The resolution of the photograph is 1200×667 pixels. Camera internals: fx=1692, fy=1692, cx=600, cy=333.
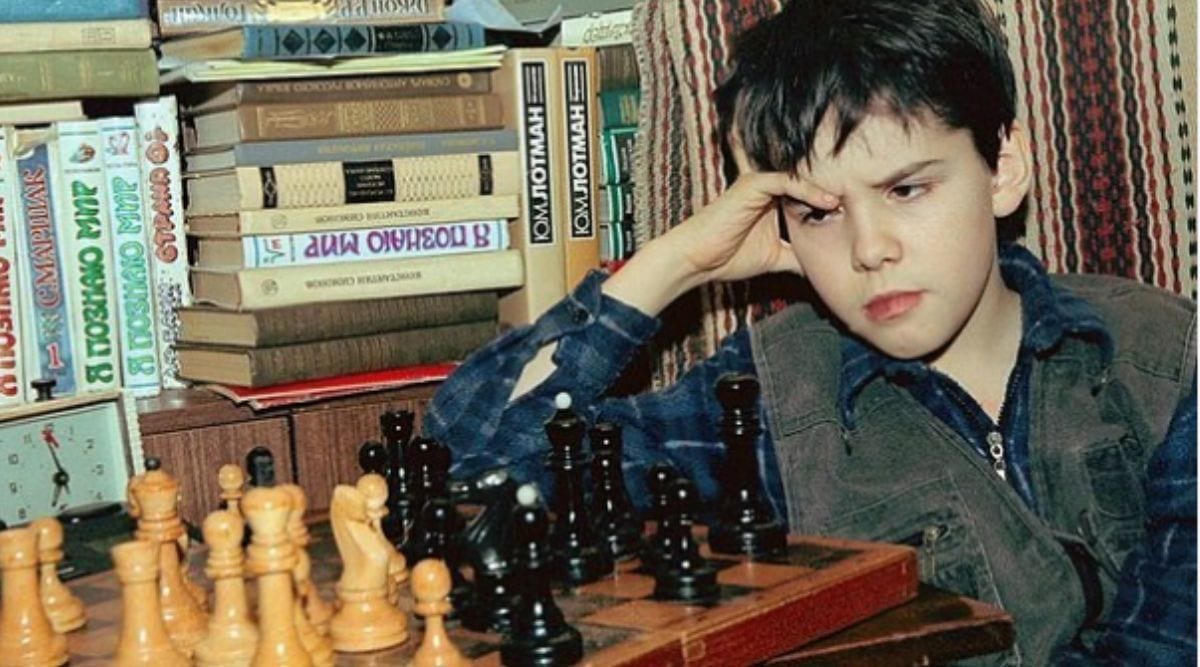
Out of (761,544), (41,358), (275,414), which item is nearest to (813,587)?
(761,544)

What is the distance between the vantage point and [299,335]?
191cm

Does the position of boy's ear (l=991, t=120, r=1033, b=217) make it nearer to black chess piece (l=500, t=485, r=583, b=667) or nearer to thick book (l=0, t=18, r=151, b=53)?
black chess piece (l=500, t=485, r=583, b=667)

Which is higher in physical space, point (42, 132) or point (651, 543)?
point (42, 132)

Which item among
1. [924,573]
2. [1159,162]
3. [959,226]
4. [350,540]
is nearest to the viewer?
[350,540]

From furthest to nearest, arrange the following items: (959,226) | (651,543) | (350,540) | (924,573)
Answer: (959,226) < (924,573) < (651,543) < (350,540)

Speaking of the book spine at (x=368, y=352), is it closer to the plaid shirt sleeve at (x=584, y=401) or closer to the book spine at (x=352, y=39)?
the plaid shirt sleeve at (x=584, y=401)

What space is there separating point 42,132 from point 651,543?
0.99 meters

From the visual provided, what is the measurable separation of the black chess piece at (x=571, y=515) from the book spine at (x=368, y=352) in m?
0.61

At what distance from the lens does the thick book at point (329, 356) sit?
1.89m

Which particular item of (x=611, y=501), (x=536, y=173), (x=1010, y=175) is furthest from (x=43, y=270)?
(x=1010, y=175)

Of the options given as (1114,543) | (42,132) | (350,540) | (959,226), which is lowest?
(1114,543)

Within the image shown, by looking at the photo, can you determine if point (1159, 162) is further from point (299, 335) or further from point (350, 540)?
point (350, 540)

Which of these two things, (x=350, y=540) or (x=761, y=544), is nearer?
(x=350, y=540)

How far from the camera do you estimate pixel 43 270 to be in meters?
1.85
